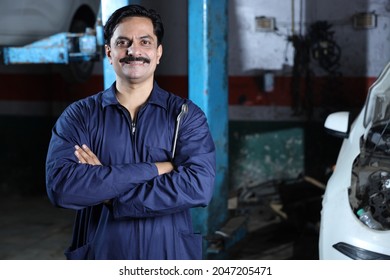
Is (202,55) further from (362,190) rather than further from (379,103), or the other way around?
(362,190)

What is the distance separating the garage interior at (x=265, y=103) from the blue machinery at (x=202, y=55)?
33.0 inches

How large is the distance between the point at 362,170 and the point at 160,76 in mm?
3956

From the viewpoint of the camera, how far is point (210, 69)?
12.5 ft

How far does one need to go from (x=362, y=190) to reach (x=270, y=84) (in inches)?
140

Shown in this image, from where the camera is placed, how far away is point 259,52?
611 centimetres

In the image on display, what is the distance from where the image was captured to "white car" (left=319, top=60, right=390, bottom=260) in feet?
7.91

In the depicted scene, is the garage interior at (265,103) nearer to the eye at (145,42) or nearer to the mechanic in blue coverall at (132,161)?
the mechanic in blue coverall at (132,161)

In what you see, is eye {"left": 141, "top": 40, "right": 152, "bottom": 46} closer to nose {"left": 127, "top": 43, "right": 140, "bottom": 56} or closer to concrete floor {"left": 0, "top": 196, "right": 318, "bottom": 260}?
nose {"left": 127, "top": 43, "right": 140, "bottom": 56}

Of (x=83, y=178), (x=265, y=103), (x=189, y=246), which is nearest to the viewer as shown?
(x=83, y=178)

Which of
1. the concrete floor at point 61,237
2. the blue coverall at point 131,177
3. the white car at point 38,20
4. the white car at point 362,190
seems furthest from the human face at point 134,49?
the concrete floor at point 61,237

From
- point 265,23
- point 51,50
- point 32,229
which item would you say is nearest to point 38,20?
point 51,50
